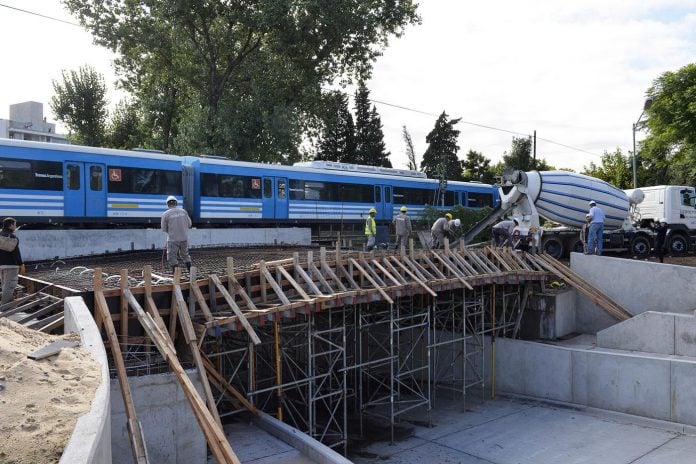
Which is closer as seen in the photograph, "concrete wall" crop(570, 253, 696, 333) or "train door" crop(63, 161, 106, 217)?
"train door" crop(63, 161, 106, 217)

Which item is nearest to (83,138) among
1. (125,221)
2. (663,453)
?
(125,221)

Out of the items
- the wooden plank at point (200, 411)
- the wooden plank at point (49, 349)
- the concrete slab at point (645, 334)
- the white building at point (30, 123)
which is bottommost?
the concrete slab at point (645, 334)

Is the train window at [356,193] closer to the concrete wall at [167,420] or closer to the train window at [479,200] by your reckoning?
the train window at [479,200]

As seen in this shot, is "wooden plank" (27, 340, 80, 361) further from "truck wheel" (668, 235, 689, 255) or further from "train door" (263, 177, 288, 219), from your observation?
"truck wheel" (668, 235, 689, 255)

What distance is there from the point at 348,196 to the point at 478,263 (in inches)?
343

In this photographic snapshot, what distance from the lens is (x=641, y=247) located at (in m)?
24.3

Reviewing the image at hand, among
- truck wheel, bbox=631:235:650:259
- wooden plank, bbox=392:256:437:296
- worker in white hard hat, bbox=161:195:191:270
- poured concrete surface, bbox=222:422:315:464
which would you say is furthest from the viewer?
truck wheel, bbox=631:235:650:259

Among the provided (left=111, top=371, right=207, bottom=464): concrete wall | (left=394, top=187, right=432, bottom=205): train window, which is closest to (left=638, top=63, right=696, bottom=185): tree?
(left=394, top=187, right=432, bottom=205): train window

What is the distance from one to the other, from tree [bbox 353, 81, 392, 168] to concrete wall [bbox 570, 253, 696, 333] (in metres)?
31.3

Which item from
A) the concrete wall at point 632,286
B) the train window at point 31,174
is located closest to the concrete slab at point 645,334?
the concrete wall at point 632,286

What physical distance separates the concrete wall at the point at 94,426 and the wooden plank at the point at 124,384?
0.64m

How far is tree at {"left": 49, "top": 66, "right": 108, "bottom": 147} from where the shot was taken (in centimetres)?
3088

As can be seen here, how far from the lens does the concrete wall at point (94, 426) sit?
3.59m

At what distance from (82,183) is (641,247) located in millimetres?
22158
